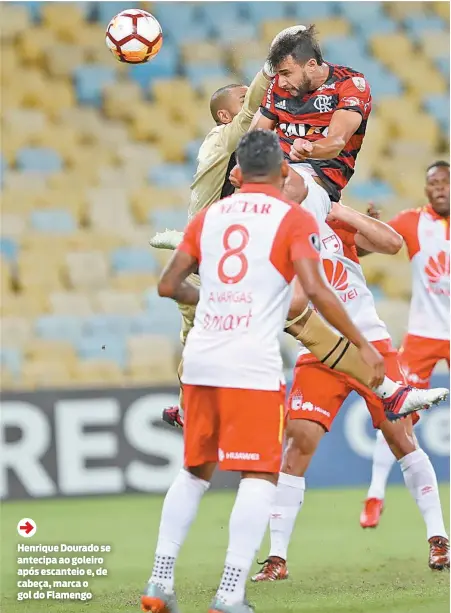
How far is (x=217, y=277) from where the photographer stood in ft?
16.6

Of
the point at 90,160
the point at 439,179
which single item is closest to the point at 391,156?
the point at 90,160

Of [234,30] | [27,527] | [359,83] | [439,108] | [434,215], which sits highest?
[234,30]

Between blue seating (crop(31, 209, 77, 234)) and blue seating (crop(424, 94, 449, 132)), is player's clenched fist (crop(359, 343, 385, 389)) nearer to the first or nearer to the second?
blue seating (crop(31, 209, 77, 234))

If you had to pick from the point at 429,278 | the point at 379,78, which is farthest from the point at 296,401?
the point at 379,78

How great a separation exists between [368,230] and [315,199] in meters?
0.37

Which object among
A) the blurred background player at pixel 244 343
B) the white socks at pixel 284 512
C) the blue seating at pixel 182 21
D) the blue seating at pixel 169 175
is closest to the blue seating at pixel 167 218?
the blue seating at pixel 169 175

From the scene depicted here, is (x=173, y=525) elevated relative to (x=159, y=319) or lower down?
lower down

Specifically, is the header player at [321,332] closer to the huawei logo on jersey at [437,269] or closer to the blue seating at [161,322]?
the huawei logo on jersey at [437,269]

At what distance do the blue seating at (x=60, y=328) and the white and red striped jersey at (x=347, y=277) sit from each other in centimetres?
582

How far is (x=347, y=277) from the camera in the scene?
6.74 m

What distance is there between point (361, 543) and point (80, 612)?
264 centimetres

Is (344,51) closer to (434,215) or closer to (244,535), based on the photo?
(434,215)

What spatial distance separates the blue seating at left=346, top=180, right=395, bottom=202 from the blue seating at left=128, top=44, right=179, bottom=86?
2.80 m

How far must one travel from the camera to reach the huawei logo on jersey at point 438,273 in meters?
8.95
